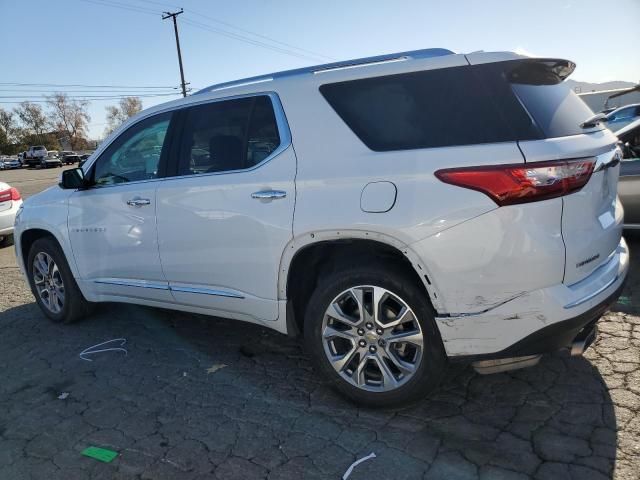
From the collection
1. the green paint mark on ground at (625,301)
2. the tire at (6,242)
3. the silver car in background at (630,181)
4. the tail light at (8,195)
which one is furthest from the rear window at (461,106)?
the tire at (6,242)

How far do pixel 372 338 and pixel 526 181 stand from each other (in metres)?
1.16

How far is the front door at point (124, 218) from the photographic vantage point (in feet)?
12.1

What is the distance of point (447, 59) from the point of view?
2555mm

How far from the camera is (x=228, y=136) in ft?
10.9

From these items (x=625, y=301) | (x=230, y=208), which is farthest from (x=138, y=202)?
(x=625, y=301)

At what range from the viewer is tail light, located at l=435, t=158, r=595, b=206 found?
2232 millimetres

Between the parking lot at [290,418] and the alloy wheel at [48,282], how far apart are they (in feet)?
2.57

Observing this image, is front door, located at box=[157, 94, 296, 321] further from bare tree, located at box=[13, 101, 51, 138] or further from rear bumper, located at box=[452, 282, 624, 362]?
bare tree, located at box=[13, 101, 51, 138]

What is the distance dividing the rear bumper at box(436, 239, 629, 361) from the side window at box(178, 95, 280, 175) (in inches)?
61.3

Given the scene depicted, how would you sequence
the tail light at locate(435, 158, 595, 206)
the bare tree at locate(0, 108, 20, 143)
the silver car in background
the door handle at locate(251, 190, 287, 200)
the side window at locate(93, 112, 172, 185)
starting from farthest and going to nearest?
Result: the bare tree at locate(0, 108, 20, 143)
the silver car in background
the side window at locate(93, 112, 172, 185)
the door handle at locate(251, 190, 287, 200)
the tail light at locate(435, 158, 595, 206)

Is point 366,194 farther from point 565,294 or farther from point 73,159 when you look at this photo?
point 73,159

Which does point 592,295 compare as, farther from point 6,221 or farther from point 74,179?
point 6,221

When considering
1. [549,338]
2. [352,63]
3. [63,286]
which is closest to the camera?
[549,338]

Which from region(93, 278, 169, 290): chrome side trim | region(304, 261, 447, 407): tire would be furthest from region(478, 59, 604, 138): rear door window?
region(93, 278, 169, 290): chrome side trim
